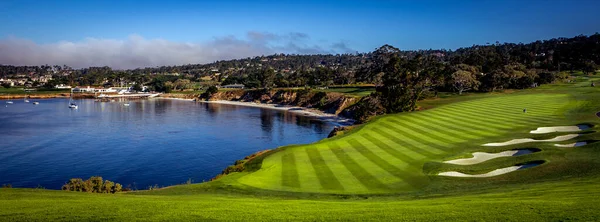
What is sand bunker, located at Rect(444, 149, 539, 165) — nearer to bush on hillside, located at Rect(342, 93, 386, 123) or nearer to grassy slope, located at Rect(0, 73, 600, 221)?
grassy slope, located at Rect(0, 73, 600, 221)

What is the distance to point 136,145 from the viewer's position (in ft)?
212

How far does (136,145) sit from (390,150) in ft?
151

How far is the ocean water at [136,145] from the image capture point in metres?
45.5

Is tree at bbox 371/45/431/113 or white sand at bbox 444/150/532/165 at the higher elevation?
tree at bbox 371/45/431/113

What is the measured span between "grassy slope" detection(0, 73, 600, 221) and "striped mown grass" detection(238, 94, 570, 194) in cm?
9

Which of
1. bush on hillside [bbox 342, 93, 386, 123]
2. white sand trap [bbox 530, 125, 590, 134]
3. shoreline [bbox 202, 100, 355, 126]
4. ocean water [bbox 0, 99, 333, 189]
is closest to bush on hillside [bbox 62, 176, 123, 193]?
ocean water [bbox 0, 99, 333, 189]

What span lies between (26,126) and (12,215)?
89.3m

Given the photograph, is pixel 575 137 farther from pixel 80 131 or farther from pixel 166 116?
pixel 166 116

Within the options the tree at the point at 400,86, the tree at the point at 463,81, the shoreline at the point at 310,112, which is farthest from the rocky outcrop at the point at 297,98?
the tree at the point at 463,81

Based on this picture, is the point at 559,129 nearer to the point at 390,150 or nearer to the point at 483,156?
the point at 483,156

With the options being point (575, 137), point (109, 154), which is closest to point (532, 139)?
point (575, 137)

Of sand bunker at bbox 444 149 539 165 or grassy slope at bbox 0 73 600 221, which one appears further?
sand bunker at bbox 444 149 539 165

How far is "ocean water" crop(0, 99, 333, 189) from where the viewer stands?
45.5m

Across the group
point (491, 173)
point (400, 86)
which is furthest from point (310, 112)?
point (491, 173)
